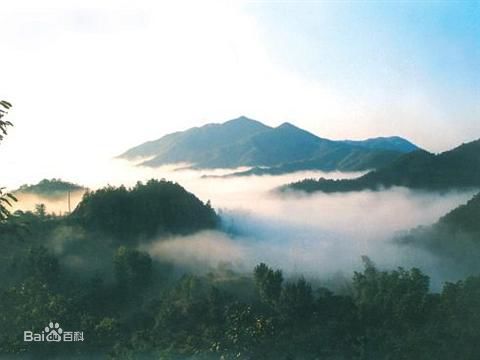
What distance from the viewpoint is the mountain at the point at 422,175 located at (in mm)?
16094

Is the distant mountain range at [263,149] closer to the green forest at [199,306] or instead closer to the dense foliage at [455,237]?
the green forest at [199,306]

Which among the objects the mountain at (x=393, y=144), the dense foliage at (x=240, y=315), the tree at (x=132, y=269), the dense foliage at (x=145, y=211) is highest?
the mountain at (x=393, y=144)

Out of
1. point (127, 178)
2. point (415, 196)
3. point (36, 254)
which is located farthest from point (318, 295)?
point (36, 254)

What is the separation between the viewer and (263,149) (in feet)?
56.6

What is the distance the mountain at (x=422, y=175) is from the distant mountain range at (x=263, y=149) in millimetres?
322

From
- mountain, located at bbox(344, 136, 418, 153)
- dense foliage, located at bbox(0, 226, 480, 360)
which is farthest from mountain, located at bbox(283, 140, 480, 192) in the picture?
dense foliage, located at bbox(0, 226, 480, 360)

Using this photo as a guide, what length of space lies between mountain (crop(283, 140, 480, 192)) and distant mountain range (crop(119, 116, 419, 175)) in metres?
0.32

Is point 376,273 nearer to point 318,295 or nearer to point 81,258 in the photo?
point 318,295

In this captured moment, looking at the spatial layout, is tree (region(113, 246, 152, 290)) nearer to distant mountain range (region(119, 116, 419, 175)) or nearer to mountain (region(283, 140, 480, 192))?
distant mountain range (region(119, 116, 419, 175))

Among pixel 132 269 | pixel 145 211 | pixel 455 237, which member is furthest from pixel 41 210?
pixel 455 237

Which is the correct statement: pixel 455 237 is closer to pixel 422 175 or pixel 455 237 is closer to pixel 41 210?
pixel 422 175

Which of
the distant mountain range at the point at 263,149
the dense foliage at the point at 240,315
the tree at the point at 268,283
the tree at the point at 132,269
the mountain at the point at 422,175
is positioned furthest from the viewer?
the distant mountain range at the point at 263,149

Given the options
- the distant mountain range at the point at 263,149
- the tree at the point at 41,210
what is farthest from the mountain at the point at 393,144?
the tree at the point at 41,210

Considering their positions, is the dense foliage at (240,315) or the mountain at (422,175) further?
the mountain at (422,175)
